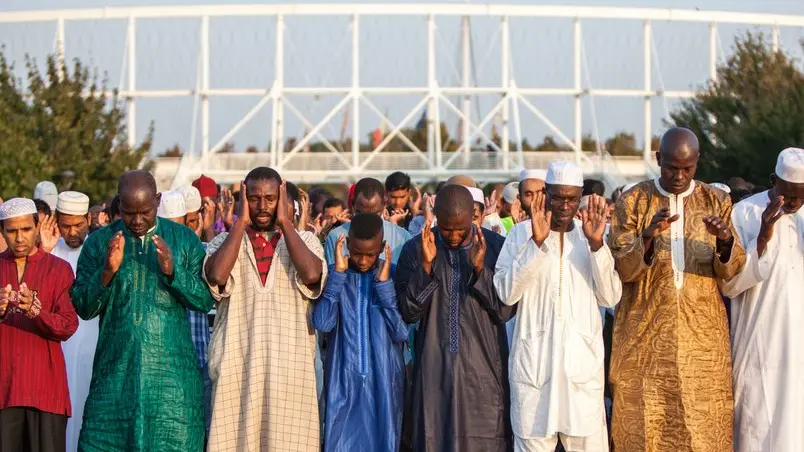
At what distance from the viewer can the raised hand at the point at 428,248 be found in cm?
693

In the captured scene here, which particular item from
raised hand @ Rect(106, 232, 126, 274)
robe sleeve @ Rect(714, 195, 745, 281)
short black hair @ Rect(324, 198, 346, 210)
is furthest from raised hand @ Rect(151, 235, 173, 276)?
short black hair @ Rect(324, 198, 346, 210)

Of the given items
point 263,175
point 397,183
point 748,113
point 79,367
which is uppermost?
point 748,113

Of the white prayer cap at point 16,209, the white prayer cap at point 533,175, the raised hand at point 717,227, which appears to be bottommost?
the raised hand at point 717,227

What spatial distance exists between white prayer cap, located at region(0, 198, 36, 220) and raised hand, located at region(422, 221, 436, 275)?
223 centimetres

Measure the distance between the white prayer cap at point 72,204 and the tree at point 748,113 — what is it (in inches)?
663

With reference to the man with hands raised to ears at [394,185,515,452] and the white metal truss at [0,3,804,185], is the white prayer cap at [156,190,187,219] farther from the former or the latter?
the white metal truss at [0,3,804,185]

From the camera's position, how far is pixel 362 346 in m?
7.04

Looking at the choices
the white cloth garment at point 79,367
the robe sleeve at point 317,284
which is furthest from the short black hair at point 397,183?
the white cloth garment at point 79,367

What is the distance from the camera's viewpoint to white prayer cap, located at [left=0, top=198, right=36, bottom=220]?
7.00m

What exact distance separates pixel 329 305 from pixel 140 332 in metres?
1.03

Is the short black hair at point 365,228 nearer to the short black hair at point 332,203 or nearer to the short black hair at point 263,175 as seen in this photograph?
the short black hair at point 263,175

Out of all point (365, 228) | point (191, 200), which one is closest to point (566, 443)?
point (365, 228)

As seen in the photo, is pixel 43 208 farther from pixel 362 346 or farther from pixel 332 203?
pixel 362 346

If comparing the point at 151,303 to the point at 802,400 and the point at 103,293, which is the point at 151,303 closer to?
the point at 103,293
